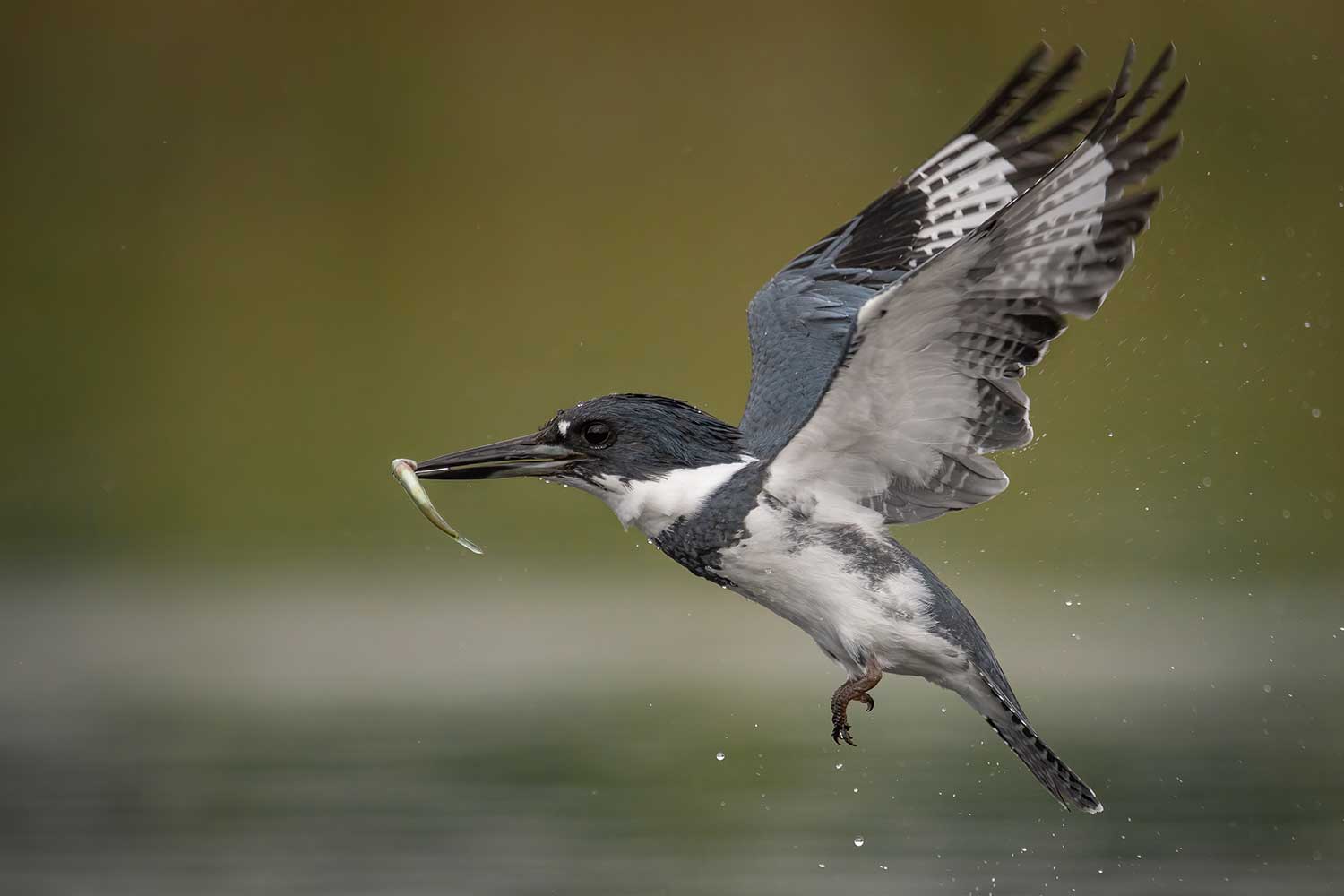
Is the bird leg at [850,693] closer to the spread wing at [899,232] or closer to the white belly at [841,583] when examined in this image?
the white belly at [841,583]

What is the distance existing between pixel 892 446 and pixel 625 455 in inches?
20.7

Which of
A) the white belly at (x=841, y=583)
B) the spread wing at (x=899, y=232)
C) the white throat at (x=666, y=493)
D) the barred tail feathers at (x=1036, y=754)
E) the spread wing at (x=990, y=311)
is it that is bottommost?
the barred tail feathers at (x=1036, y=754)

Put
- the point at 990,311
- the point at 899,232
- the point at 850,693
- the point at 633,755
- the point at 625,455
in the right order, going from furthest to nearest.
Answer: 1. the point at 633,755
2. the point at 899,232
3. the point at 625,455
4. the point at 850,693
5. the point at 990,311

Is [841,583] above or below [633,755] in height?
below

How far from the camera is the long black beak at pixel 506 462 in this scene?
160 inches

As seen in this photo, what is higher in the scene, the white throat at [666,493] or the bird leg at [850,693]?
the white throat at [666,493]

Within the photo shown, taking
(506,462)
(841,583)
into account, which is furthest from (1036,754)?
(506,462)

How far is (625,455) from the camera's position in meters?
4.02

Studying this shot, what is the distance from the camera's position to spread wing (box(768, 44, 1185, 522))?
358 centimetres

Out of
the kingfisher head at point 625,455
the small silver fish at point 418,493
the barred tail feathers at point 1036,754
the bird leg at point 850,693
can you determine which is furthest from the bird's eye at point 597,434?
the barred tail feathers at point 1036,754

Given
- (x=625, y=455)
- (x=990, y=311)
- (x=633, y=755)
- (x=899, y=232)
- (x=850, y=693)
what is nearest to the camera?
(x=990, y=311)

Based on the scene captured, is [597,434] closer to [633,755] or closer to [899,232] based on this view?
[899,232]

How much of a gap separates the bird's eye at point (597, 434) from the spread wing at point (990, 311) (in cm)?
35

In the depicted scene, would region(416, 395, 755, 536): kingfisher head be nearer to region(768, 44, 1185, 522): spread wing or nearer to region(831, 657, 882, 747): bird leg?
region(768, 44, 1185, 522): spread wing
